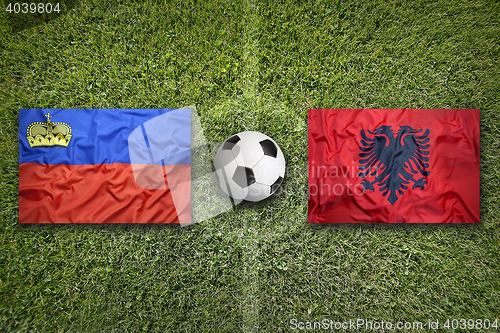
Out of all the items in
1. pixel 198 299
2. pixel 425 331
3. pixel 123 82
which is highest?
pixel 123 82

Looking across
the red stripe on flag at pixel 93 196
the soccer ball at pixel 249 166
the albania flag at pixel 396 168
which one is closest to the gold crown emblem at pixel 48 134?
the red stripe on flag at pixel 93 196

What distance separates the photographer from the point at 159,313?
6.01 feet

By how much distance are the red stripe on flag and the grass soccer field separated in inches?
4.7

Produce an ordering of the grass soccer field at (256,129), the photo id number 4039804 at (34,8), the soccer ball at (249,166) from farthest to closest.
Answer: the photo id number 4039804 at (34,8) → the grass soccer field at (256,129) → the soccer ball at (249,166)

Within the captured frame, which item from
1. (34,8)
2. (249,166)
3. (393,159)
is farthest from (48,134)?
(393,159)

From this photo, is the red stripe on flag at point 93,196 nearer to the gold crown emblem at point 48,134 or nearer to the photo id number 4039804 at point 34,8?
the gold crown emblem at point 48,134

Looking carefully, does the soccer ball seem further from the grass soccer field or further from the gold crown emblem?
the gold crown emblem

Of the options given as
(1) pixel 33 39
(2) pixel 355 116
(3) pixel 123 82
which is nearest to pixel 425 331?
(2) pixel 355 116

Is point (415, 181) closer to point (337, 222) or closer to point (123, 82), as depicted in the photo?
point (337, 222)

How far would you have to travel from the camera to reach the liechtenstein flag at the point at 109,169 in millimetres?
1863

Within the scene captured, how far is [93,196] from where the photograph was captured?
187 centimetres

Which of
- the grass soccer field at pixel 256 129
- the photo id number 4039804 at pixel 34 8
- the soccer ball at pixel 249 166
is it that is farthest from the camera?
the photo id number 4039804 at pixel 34 8

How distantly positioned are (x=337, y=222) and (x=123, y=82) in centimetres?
240

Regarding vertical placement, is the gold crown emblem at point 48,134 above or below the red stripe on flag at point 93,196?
above
